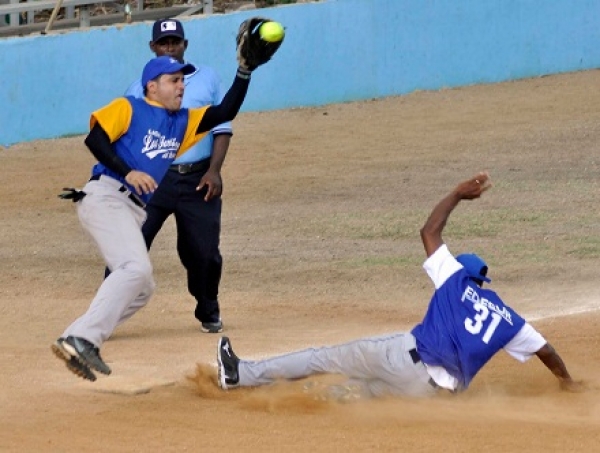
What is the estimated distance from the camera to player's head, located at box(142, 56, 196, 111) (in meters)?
7.97

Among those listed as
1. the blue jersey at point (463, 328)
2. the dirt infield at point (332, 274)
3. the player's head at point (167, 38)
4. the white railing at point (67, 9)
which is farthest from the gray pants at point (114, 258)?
the white railing at point (67, 9)

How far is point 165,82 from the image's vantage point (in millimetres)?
8000

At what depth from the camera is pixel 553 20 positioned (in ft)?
68.0

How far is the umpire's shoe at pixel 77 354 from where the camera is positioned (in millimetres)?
7188

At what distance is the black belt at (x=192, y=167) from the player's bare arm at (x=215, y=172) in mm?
59

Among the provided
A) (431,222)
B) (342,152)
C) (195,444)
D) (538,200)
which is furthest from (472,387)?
(342,152)

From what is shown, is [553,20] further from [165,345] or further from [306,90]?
[165,345]

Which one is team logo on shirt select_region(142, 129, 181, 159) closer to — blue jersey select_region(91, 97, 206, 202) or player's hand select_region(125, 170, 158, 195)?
blue jersey select_region(91, 97, 206, 202)

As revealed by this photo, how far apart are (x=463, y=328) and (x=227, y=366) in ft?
4.72

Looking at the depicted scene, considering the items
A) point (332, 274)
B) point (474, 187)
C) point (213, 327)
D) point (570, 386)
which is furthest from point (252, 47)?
point (332, 274)

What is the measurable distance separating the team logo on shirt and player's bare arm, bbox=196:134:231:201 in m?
1.28

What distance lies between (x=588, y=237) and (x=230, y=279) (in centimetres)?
345

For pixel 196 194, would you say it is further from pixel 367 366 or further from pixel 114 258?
pixel 367 366

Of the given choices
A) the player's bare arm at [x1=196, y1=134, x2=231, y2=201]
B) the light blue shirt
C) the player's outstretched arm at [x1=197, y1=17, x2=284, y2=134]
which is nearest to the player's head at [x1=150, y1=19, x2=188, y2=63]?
the light blue shirt
